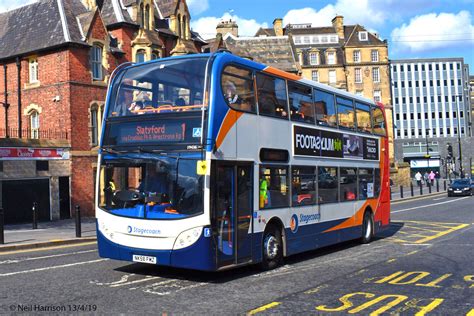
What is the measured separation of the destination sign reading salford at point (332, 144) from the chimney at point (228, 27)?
4772 centimetres

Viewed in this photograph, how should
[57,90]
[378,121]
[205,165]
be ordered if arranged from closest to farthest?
[205,165] → [378,121] → [57,90]

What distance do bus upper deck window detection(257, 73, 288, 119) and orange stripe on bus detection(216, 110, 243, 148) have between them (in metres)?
0.86

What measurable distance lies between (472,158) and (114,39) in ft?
282

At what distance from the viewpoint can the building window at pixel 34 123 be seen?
86.8 feet

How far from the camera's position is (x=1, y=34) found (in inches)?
1161

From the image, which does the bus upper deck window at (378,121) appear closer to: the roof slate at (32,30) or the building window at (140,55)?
the roof slate at (32,30)

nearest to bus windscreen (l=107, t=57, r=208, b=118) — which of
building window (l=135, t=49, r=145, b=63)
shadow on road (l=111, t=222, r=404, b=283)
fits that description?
shadow on road (l=111, t=222, r=404, b=283)

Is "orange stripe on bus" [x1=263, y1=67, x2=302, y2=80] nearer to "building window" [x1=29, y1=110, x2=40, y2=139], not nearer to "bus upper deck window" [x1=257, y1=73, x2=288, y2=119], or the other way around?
"bus upper deck window" [x1=257, y1=73, x2=288, y2=119]

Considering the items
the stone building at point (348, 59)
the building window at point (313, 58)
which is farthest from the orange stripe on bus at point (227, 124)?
the building window at point (313, 58)

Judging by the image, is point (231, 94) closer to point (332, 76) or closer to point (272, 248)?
point (272, 248)

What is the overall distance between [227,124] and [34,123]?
21219mm

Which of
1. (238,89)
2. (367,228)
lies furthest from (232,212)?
(367,228)

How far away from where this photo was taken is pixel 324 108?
11.8 m

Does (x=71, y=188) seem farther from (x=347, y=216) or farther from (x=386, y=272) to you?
(x=386, y=272)
